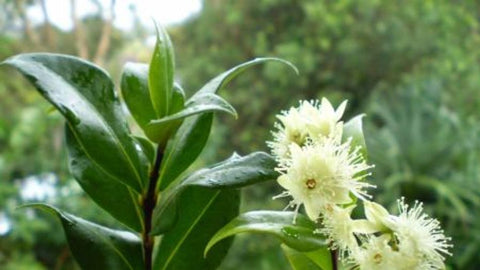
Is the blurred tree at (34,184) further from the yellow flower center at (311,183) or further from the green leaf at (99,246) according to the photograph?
the yellow flower center at (311,183)

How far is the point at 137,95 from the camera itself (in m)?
0.47

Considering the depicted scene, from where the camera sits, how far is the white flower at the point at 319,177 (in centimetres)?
39

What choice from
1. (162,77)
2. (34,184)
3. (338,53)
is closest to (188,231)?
(162,77)

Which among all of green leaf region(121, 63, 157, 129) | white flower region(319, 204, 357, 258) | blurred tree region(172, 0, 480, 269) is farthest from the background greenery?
white flower region(319, 204, 357, 258)

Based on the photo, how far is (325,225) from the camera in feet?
1.27

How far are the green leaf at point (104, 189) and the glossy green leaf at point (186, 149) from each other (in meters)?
0.02


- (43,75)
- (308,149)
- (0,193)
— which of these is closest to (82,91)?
(43,75)

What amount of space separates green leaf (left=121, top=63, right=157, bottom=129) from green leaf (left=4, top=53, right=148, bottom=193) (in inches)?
0.4

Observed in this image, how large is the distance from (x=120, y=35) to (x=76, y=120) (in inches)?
202

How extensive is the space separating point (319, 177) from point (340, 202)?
0.7 inches

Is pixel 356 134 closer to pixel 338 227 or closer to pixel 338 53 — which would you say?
pixel 338 227

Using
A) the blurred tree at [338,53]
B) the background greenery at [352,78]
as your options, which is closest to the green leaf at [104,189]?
the background greenery at [352,78]

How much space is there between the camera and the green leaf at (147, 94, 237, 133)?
39 cm

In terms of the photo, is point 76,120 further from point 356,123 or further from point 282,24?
point 282,24
